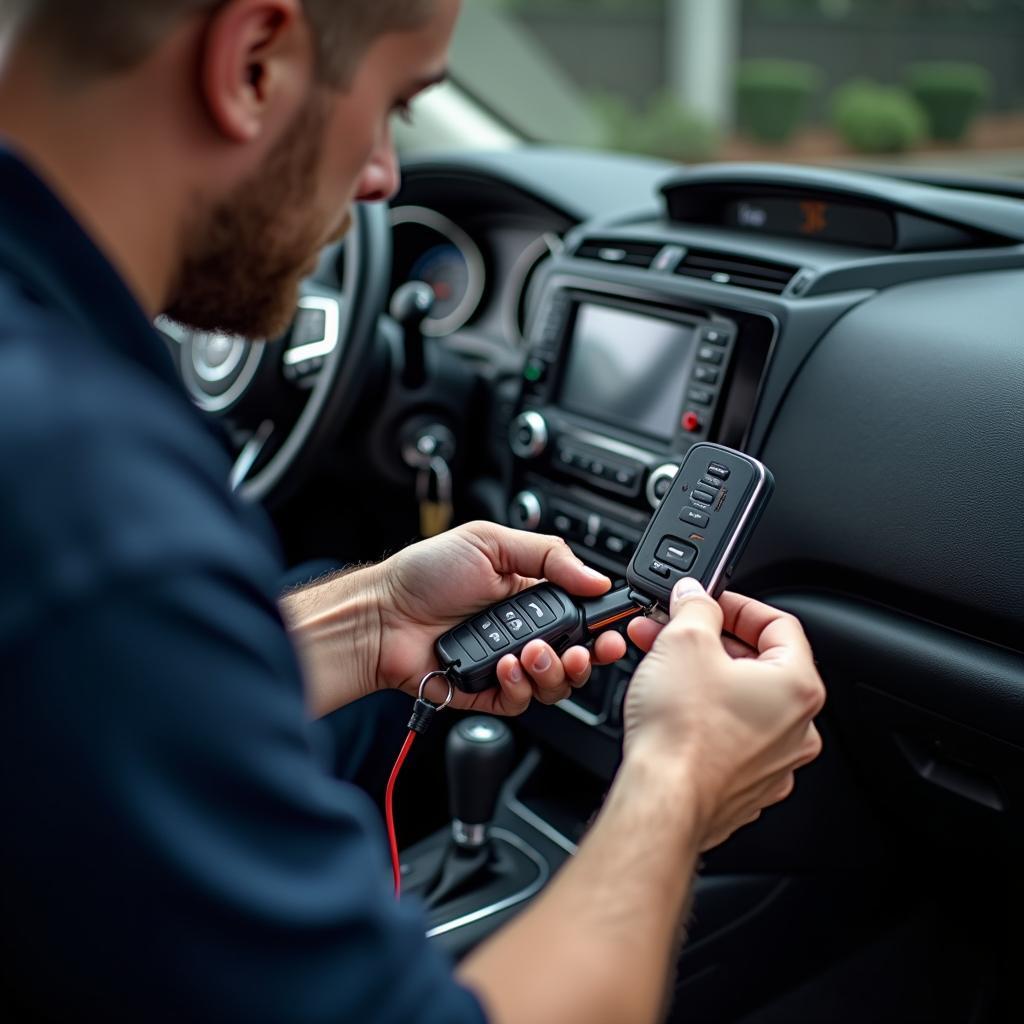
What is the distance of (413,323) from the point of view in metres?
2.20

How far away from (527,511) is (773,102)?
12.3 meters

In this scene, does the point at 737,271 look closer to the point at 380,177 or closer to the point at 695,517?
the point at 695,517

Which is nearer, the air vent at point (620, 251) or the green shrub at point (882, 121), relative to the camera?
the air vent at point (620, 251)

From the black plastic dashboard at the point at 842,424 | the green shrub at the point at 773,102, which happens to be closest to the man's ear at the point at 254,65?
the black plastic dashboard at the point at 842,424

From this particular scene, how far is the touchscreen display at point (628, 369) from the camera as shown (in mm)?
1763

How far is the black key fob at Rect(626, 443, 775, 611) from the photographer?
125 centimetres

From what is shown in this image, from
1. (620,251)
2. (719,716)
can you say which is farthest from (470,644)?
(620,251)

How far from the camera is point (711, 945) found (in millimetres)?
1830

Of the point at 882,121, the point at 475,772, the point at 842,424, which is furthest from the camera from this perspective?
the point at 882,121

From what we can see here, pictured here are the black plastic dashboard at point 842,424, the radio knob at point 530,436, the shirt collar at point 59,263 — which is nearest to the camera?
the shirt collar at point 59,263

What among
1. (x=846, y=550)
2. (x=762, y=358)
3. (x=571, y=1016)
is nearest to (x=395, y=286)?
(x=762, y=358)

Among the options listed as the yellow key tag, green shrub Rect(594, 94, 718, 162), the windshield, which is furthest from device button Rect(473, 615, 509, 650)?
green shrub Rect(594, 94, 718, 162)

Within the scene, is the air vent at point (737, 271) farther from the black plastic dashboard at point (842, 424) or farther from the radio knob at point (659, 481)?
the radio knob at point (659, 481)

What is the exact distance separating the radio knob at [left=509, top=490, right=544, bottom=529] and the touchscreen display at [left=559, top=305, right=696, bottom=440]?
16 centimetres
